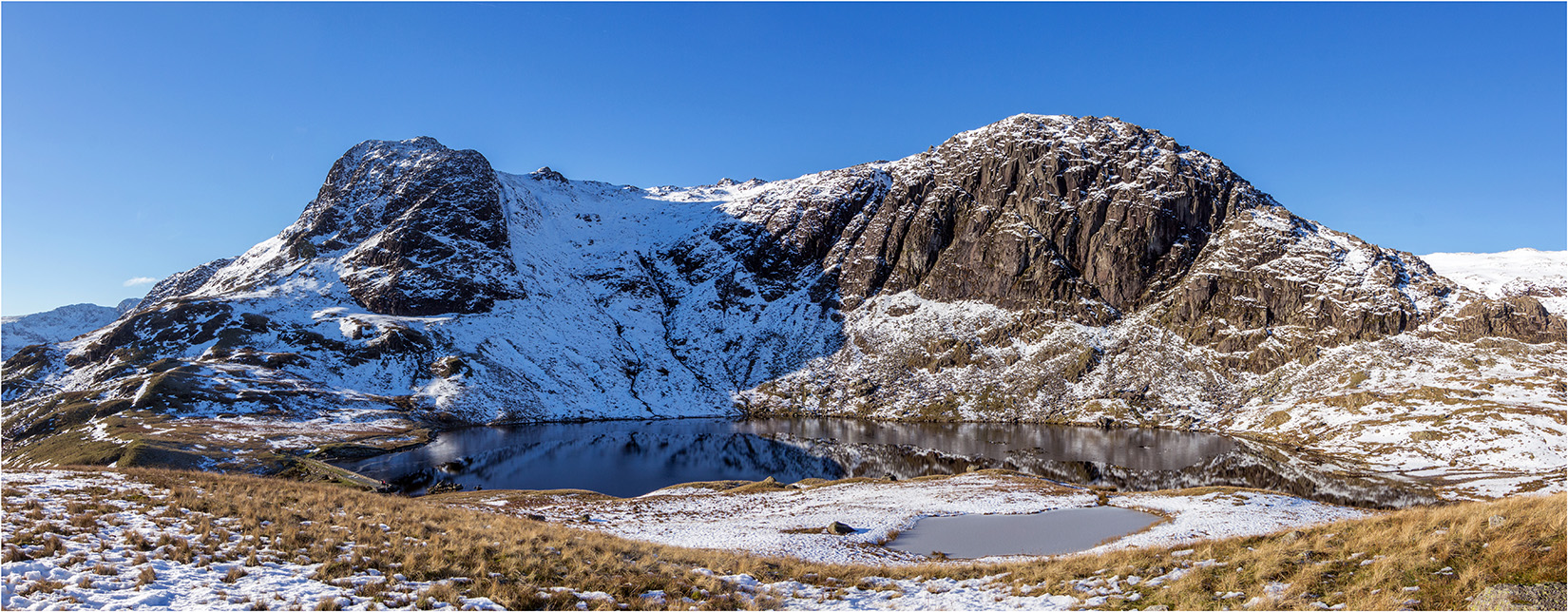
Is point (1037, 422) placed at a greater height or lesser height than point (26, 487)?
lesser

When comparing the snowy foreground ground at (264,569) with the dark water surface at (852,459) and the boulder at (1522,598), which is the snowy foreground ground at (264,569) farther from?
the dark water surface at (852,459)

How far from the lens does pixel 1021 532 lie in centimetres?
3553

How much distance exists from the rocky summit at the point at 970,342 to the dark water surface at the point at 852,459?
1234 centimetres

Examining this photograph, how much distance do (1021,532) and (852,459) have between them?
49.2 metres

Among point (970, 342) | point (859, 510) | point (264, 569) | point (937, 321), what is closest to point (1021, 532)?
point (859, 510)

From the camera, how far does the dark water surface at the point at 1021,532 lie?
3158 centimetres

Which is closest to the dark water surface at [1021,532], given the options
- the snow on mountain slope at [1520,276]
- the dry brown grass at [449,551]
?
the dry brown grass at [449,551]

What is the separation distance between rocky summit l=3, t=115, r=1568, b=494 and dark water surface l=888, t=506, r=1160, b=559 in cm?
5428

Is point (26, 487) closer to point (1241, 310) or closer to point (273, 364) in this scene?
point (273, 364)

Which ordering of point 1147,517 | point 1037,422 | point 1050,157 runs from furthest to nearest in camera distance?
point 1050,157, point 1037,422, point 1147,517

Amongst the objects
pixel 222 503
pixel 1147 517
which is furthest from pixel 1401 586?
pixel 222 503

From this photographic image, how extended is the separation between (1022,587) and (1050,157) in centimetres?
19880

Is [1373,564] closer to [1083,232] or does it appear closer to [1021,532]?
[1021,532]

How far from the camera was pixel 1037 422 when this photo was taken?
12506cm
